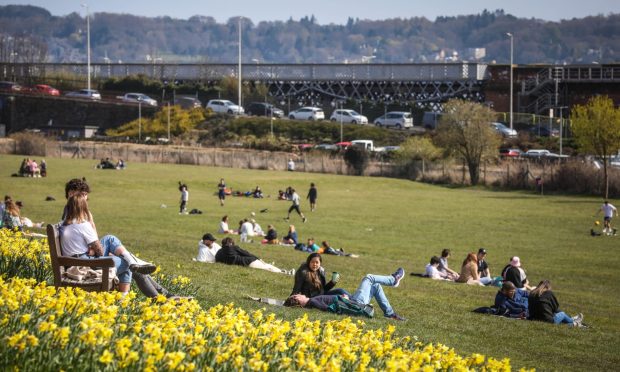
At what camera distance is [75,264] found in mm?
12672

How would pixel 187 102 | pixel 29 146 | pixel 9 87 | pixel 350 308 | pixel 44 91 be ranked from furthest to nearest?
pixel 187 102 → pixel 44 91 → pixel 9 87 → pixel 29 146 → pixel 350 308

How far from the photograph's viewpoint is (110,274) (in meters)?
12.9

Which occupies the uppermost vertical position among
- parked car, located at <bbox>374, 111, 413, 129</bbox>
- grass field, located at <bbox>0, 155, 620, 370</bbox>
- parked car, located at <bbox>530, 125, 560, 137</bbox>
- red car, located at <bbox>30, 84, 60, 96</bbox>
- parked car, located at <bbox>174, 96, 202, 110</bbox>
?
red car, located at <bbox>30, 84, 60, 96</bbox>

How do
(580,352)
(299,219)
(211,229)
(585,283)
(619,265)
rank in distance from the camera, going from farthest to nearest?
(299,219)
(211,229)
(619,265)
(585,283)
(580,352)

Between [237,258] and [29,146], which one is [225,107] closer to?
[29,146]

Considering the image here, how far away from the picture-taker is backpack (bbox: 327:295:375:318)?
15.8 metres

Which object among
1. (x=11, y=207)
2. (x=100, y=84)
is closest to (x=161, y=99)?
(x=100, y=84)

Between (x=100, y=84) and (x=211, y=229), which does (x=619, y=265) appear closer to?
(x=211, y=229)

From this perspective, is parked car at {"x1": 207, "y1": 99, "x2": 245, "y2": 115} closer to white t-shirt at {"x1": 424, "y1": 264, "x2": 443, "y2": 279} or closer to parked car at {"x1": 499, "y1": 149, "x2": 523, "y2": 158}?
parked car at {"x1": 499, "y1": 149, "x2": 523, "y2": 158}

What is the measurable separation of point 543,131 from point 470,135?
2687 centimetres

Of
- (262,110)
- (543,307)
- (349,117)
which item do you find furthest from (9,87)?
(543,307)

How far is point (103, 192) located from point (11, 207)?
986 inches

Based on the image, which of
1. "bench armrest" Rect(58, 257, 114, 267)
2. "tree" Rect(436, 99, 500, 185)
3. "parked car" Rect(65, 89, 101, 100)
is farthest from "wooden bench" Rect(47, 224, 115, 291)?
"parked car" Rect(65, 89, 101, 100)

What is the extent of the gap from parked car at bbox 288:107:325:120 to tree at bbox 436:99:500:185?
34030 millimetres
